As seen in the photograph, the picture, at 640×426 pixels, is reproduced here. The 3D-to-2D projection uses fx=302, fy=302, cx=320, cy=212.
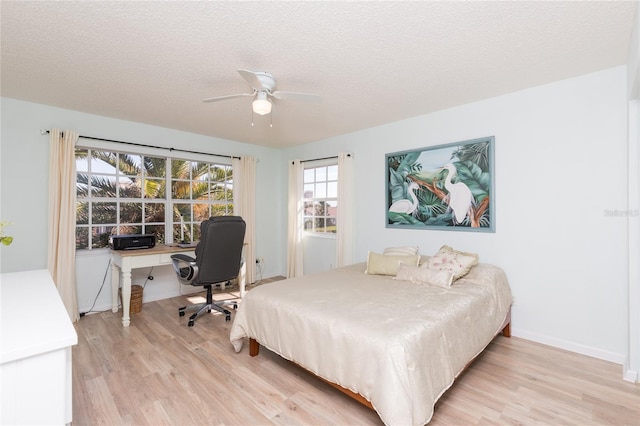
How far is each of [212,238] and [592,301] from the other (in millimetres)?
3517

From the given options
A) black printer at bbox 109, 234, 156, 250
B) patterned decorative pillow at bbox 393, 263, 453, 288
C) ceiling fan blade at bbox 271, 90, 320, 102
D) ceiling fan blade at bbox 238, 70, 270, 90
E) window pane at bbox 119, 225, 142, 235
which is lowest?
patterned decorative pillow at bbox 393, 263, 453, 288

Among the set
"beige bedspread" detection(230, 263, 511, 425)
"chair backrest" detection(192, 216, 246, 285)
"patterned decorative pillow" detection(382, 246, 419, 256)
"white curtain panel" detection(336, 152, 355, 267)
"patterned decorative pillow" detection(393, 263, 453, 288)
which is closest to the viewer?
"beige bedspread" detection(230, 263, 511, 425)

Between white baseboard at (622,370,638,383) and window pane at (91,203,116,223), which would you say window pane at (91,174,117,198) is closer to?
window pane at (91,203,116,223)

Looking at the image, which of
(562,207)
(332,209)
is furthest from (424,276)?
(332,209)

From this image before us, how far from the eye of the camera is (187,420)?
5.81 ft

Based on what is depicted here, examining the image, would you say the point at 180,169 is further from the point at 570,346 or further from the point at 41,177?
the point at 570,346

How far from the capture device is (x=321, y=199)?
489cm

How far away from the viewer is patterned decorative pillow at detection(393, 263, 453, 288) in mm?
2577

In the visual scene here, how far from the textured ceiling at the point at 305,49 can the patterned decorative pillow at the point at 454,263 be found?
62.0 inches

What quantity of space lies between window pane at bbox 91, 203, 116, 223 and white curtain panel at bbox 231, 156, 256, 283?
1.60m

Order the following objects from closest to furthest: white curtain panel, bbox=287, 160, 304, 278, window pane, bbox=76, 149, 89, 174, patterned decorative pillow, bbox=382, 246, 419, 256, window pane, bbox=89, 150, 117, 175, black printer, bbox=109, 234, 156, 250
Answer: patterned decorative pillow, bbox=382, 246, 419, 256, black printer, bbox=109, 234, 156, 250, window pane, bbox=76, 149, 89, 174, window pane, bbox=89, 150, 117, 175, white curtain panel, bbox=287, 160, 304, 278

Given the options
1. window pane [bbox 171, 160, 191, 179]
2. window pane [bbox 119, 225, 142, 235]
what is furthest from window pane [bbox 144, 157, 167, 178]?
window pane [bbox 119, 225, 142, 235]

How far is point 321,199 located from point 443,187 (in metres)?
2.03

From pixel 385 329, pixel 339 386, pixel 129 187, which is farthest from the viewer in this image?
pixel 129 187
